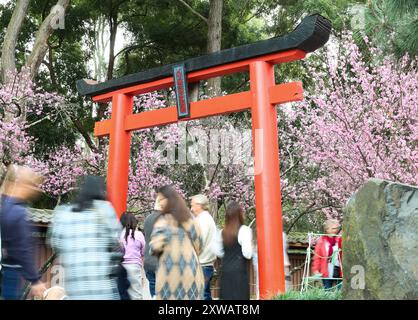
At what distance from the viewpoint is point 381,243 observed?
502 centimetres

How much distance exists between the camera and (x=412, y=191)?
5129 millimetres

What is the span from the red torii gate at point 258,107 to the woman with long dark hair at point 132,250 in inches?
60.4

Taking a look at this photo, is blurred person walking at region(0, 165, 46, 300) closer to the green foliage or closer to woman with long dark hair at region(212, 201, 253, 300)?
woman with long dark hair at region(212, 201, 253, 300)

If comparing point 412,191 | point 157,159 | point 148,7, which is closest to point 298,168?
point 157,159

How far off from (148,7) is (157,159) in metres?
6.25

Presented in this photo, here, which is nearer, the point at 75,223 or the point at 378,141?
the point at 75,223

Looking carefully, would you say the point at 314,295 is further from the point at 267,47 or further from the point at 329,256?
the point at 267,47

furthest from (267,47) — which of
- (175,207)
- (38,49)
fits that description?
(38,49)

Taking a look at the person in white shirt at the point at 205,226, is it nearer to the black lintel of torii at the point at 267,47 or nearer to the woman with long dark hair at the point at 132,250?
the woman with long dark hair at the point at 132,250

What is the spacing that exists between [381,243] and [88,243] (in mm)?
2627

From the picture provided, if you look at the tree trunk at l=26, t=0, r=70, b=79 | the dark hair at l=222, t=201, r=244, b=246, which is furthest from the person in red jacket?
the tree trunk at l=26, t=0, r=70, b=79

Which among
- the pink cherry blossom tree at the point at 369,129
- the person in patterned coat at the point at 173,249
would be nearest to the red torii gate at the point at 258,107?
the person in patterned coat at the point at 173,249

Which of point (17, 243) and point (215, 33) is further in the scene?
point (215, 33)
